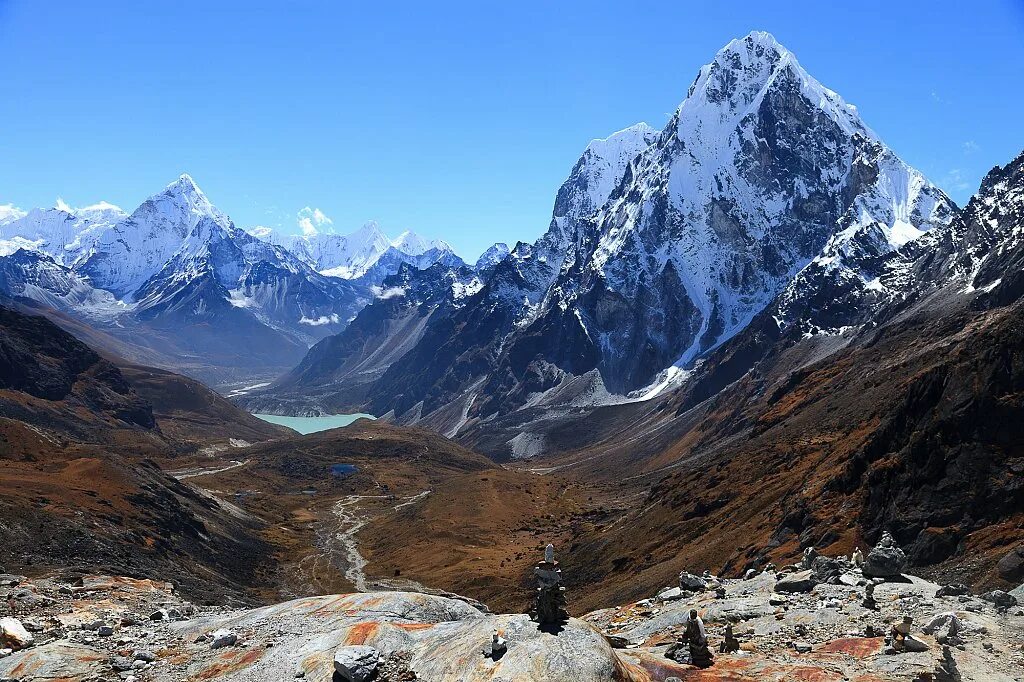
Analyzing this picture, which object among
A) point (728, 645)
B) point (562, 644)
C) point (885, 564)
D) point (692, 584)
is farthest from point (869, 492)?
point (562, 644)

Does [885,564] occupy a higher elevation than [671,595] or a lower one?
higher

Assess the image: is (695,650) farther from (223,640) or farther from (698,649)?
(223,640)

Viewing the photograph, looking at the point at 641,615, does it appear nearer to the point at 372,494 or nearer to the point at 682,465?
the point at 682,465

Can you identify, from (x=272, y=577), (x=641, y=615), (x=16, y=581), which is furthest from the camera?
(x=272, y=577)

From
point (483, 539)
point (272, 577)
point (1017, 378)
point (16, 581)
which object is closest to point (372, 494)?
point (483, 539)

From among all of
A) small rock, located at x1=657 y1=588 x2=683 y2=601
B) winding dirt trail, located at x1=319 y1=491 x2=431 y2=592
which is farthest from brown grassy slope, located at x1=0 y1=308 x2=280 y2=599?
small rock, located at x1=657 y1=588 x2=683 y2=601
